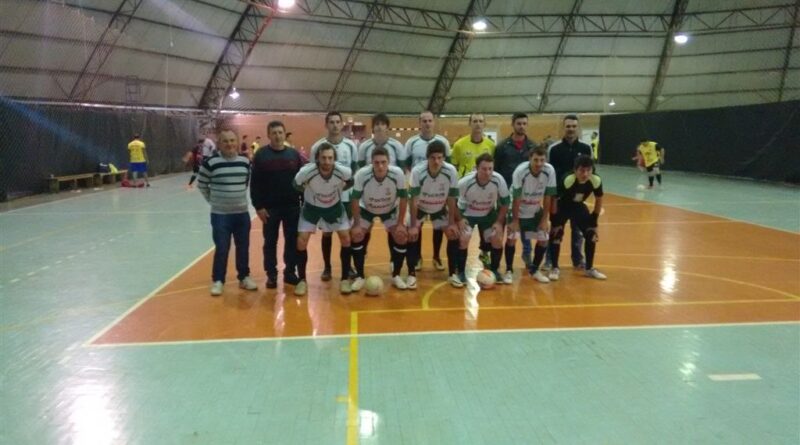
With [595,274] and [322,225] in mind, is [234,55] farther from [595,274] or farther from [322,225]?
[595,274]

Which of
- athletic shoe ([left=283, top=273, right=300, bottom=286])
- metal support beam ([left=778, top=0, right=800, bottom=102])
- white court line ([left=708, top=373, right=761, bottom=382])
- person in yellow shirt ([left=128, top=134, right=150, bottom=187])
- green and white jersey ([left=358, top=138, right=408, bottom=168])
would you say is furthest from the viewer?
metal support beam ([left=778, top=0, right=800, bottom=102])

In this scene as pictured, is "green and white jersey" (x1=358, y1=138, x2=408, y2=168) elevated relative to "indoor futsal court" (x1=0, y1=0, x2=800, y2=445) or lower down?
elevated

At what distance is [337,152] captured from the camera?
658 centimetres

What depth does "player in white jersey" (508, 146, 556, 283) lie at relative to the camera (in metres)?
6.32

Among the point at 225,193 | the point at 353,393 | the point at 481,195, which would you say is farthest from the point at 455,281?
the point at 353,393

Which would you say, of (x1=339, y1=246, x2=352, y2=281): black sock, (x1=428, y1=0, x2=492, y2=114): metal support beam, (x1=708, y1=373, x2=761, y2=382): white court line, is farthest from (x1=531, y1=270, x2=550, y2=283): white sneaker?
(x1=428, y1=0, x2=492, y2=114): metal support beam

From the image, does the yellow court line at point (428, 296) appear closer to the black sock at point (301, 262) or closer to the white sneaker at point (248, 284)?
the black sock at point (301, 262)

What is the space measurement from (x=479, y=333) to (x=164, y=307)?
3.10m

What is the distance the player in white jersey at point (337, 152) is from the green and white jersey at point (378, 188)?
308 mm

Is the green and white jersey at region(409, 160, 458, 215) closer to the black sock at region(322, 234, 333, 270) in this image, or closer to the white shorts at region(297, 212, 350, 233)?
the white shorts at region(297, 212, 350, 233)

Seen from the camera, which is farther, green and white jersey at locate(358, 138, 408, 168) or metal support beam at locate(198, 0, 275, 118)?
metal support beam at locate(198, 0, 275, 118)

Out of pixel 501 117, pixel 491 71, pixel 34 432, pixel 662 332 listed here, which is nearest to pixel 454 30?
pixel 491 71

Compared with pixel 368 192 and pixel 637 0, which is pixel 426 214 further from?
pixel 637 0

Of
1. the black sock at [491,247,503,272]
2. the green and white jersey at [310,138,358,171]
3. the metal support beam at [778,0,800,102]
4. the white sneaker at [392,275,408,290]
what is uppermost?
the metal support beam at [778,0,800,102]
